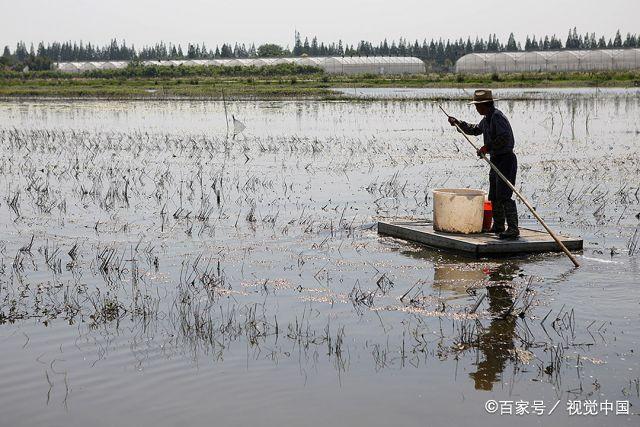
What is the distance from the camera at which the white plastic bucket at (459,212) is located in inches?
439

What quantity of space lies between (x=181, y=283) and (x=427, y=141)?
1811cm

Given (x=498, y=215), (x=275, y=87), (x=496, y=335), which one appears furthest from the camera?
(x=275, y=87)

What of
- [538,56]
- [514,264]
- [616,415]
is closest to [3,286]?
[514,264]

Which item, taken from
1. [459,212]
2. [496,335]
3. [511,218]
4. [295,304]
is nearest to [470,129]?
[459,212]

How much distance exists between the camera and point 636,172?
63.4ft

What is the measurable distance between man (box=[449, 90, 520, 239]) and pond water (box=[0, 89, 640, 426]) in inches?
21.7

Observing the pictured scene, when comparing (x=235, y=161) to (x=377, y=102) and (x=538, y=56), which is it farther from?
(x=538, y=56)

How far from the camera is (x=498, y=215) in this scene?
36.8 feet

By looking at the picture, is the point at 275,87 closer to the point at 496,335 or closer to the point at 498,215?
the point at 498,215

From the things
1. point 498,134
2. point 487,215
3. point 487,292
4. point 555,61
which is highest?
point 555,61

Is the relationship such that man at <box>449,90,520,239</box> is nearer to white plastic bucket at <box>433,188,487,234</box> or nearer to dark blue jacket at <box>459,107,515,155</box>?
dark blue jacket at <box>459,107,515,155</box>

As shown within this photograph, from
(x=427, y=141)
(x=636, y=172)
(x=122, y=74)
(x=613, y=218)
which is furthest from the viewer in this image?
(x=122, y=74)

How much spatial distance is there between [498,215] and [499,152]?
2.74ft

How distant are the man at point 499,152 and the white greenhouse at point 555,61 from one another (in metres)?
82.9
